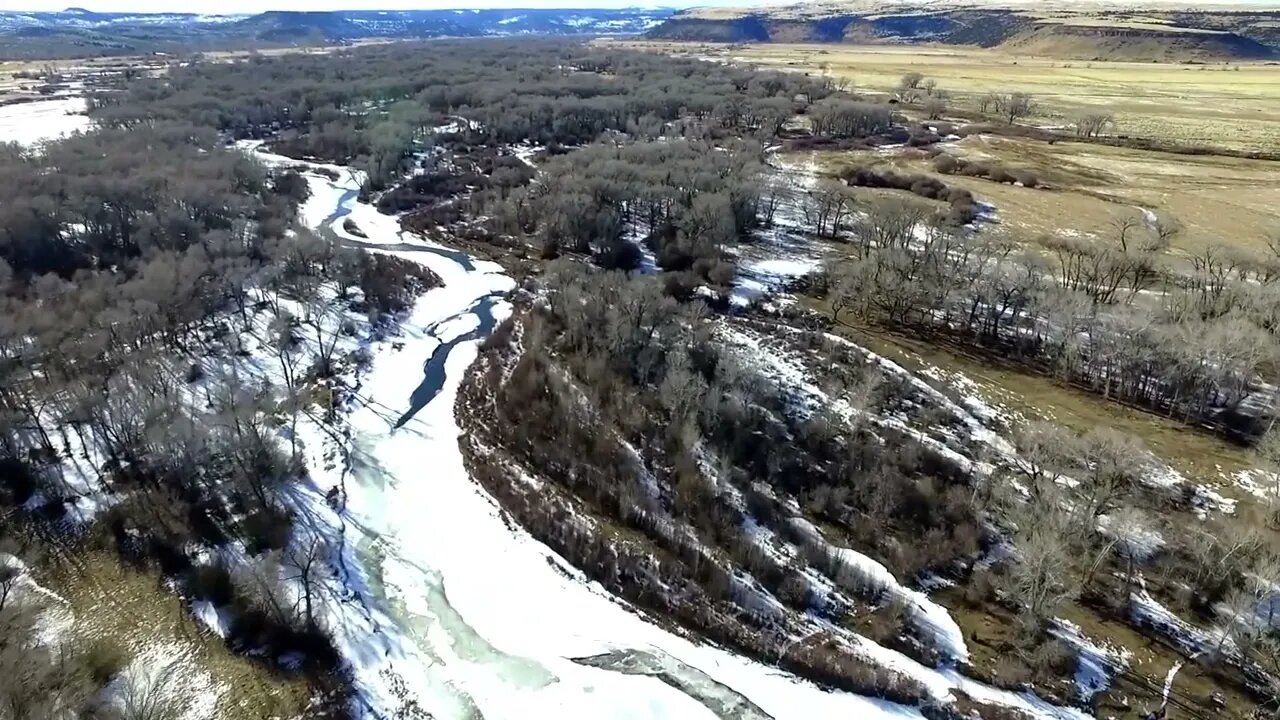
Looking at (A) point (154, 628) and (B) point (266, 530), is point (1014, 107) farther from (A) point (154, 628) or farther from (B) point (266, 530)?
(A) point (154, 628)

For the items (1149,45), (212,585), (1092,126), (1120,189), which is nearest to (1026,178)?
(1120,189)

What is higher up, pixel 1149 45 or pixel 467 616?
pixel 1149 45

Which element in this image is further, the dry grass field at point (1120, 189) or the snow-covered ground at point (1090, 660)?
the dry grass field at point (1120, 189)

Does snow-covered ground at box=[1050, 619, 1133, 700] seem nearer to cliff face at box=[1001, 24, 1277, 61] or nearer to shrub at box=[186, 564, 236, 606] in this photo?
shrub at box=[186, 564, 236, 606]

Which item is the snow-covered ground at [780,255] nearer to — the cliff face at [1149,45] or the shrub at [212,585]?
the shrub at [212,585]

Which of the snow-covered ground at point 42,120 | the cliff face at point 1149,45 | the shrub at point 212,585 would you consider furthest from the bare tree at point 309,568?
the cliff face at point 1149,45

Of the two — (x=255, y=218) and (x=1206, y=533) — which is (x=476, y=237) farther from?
(x=1206, y=533)

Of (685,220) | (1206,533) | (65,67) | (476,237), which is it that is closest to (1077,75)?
(685,220)
